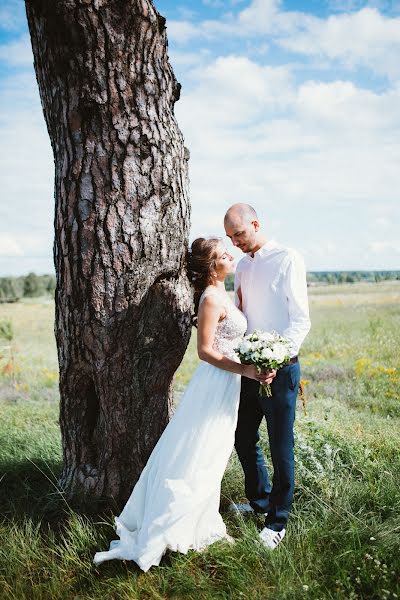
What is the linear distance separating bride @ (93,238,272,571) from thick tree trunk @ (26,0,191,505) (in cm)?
36

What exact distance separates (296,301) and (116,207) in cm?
167

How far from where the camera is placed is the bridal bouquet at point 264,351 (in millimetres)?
3672

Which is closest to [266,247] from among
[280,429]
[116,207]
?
[116,207]

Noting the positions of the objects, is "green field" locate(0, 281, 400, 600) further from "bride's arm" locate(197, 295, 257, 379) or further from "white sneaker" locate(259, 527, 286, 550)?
"bride's arm" locate(197, 295, 257, 379)

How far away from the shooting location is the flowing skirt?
3.86m

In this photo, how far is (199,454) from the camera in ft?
13.4

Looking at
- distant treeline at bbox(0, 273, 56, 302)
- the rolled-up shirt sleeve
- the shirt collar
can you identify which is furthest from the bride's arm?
distant treeline at bbox(0, 273, 56, 302)

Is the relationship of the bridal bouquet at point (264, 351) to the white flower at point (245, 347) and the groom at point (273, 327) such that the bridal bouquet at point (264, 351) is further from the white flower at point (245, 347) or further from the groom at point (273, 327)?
the groom at point (273, 327)

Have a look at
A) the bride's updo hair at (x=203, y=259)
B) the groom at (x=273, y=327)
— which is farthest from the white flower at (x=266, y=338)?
the bride's updo hair at (x=203, y=259)

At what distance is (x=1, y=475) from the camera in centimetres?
534

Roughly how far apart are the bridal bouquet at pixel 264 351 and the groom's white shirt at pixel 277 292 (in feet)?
0.62

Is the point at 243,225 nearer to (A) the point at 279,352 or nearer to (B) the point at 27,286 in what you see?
(A) the point at 279,352

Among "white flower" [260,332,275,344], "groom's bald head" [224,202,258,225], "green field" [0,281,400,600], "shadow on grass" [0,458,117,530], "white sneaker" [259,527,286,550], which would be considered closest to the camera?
"green field" [0,281,400,600]

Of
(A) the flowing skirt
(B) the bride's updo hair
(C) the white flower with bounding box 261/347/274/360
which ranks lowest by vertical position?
(A) the flowing skirt
